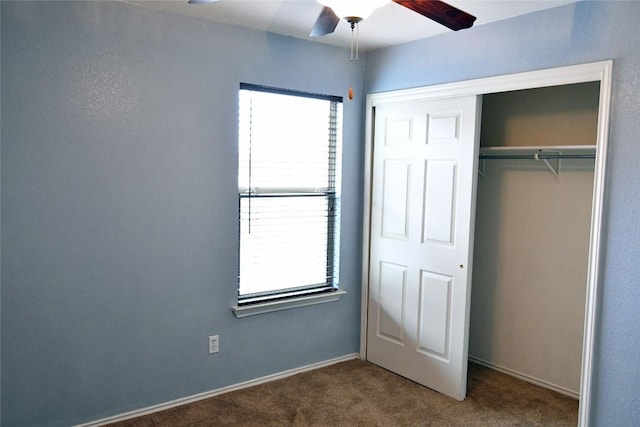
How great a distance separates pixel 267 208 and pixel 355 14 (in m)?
1.70

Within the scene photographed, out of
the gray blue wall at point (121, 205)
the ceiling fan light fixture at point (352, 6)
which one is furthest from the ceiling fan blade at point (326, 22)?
the gray blue wall at point (121, 205)

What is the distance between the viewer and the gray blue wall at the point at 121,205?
8.16 feet

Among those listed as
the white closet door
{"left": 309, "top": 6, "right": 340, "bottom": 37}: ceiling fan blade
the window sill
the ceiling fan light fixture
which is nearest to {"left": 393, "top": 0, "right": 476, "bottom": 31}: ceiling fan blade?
the ceiling fan light fixture

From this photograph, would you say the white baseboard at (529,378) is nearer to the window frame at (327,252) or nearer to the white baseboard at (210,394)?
the white baseboard at (210,394)

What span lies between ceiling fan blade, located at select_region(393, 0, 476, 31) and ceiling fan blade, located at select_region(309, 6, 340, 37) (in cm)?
28

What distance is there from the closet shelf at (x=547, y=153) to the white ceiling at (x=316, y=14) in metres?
0.91

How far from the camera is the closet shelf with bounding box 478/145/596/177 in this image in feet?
10.3

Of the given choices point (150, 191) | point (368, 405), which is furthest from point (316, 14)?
point (368, 405)

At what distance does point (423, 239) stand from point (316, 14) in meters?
1.55

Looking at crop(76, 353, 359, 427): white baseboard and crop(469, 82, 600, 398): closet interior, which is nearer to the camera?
crop(76, 353, 359, 427): white baseboard

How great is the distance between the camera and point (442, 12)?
192 centimetres

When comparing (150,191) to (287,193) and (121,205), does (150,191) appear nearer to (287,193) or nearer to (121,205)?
(121,205)

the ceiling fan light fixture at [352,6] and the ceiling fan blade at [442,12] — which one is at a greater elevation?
the ceiling fan blade at [442,12]

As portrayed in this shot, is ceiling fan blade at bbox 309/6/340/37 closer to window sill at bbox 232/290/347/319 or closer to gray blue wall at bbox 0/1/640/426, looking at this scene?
gray blue wall at bbox 0/1/640/426
